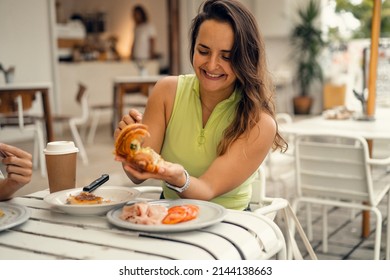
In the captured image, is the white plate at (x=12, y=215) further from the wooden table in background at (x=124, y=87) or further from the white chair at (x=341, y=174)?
the wooden table in background at (x=124, y=87)

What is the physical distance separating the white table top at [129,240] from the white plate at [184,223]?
0.05 feet

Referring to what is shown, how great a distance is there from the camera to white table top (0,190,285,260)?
3.02ft

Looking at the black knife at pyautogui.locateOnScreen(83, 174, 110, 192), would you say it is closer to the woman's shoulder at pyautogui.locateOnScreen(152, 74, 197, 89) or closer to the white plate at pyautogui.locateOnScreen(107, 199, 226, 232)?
the white plate at pyautogui.locateOnScreen(107, 199, 226, 232)

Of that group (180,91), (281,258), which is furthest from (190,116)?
(281,258)

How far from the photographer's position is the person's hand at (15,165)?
1.21 metres

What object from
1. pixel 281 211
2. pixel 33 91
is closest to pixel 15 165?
pixel 281 211

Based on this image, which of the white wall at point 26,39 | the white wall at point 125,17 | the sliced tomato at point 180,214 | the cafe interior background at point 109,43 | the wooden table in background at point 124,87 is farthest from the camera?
the white wall at point 125,17

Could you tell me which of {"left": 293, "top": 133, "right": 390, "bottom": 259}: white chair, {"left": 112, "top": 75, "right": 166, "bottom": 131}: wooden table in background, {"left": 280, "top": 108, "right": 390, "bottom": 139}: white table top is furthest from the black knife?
{"left": 112, "top": 75, "right": 166, "bottom": 131}: wooden table in background

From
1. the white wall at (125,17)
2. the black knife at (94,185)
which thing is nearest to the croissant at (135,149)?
the black knife at (94,185)

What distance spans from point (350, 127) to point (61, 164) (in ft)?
6.21

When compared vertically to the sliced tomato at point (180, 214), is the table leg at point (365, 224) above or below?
below

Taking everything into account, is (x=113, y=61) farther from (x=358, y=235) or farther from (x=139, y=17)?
(x=358, y=235)

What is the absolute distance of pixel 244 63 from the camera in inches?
55.9
